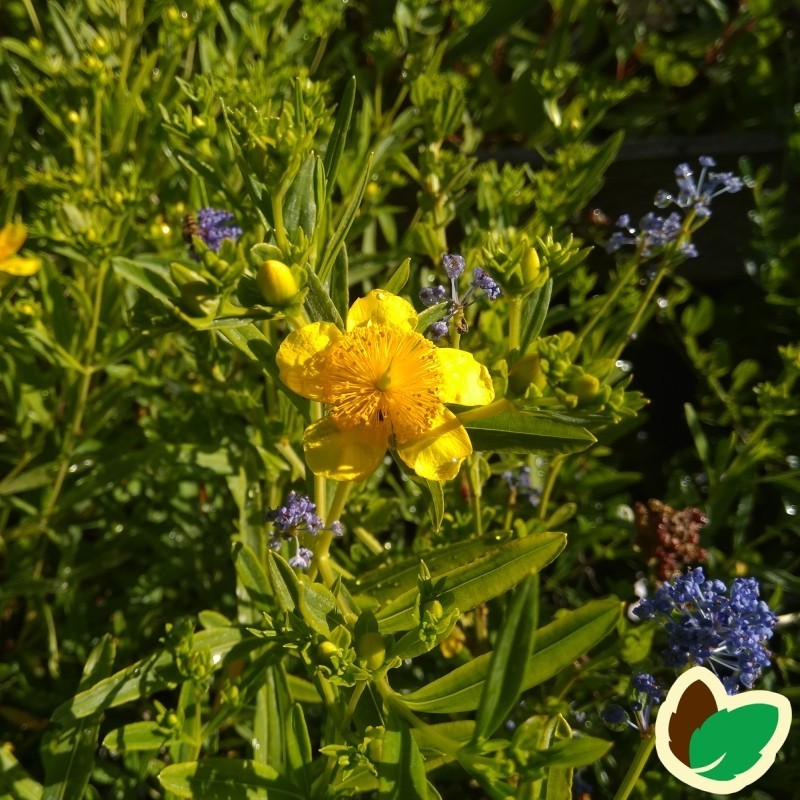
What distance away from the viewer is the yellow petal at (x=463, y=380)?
36.2 inches

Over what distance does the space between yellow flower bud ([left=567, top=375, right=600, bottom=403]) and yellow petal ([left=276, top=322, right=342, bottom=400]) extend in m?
0.26

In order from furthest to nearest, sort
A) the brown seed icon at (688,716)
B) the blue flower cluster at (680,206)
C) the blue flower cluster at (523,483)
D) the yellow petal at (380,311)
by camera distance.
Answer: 1. the blue flower cluster at (523,483)
2. the blue flower cluster at (680,206)
3. the yellow petal at (380,311)
4. the brown seed icon at (688,716)

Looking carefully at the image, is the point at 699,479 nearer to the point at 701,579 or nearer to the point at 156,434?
the point at 701,579

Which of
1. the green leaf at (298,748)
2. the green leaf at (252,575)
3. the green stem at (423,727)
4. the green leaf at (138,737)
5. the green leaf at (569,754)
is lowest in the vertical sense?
the green leaf at (138,737)

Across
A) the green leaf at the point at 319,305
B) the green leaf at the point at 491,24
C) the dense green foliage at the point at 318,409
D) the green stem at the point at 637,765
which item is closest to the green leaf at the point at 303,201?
the dense green foliage at the point at 318,409

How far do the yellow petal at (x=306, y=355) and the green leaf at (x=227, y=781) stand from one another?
48 cm

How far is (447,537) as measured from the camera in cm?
138

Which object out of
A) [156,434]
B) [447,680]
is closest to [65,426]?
[156,434]

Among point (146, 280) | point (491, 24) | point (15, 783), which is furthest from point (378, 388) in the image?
Result: point (491, 24)

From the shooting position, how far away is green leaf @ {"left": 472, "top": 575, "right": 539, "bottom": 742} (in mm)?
736

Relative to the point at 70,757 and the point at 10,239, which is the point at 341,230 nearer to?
the point at 10,239

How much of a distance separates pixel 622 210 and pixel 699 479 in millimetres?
863

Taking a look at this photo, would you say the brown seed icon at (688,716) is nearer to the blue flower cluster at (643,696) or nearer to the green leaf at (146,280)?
the blue flower cluster at (643,696)

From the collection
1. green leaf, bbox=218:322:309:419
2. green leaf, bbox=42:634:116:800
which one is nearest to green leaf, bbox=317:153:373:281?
green leaf, bbox=218:322:309:419
